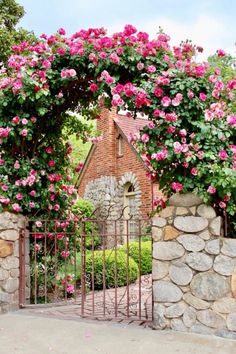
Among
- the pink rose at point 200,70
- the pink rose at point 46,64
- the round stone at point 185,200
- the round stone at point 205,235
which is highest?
the pink rose at point 46,64

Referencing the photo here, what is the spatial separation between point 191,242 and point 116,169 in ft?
35.7

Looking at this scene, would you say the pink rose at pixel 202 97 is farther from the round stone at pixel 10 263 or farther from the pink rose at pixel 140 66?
the round stone at pixel 10 263

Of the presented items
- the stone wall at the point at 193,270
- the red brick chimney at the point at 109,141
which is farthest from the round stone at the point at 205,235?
the red brick chimney at the point at 109,141

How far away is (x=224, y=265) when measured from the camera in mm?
4297

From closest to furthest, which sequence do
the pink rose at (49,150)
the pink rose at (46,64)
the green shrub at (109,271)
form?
the pink rose at (46,64), the pink rose at (49,150), the green shrub at (109,271)

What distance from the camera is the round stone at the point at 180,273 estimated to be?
14.6ft

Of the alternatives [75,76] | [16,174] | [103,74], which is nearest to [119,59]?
[103,74]

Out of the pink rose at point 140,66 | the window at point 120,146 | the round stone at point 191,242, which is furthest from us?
the window at point 120,146

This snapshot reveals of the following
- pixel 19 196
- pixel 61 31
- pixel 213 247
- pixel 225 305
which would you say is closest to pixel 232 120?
pixel 213 247

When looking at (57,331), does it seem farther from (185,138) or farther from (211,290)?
(185,138)

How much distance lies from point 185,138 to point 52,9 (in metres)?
2.53

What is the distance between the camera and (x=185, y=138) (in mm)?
4641

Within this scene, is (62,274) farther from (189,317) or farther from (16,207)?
(189,317)

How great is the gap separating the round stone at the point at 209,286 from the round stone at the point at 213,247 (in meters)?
0.22
